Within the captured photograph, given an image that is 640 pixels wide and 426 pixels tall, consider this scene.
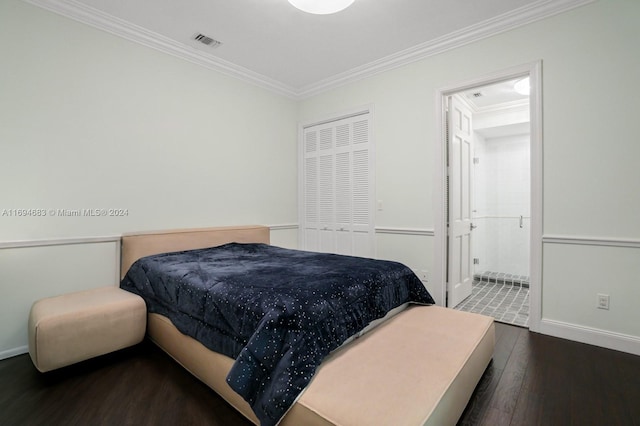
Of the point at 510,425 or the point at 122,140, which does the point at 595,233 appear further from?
the point at 122,140

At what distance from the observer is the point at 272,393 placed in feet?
4.31

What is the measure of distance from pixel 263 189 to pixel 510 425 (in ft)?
11.3

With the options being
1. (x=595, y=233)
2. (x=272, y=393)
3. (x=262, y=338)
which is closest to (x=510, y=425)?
(x=272, y=393)

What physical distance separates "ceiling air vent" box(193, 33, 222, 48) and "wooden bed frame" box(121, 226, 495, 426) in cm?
268

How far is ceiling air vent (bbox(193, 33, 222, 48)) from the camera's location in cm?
303

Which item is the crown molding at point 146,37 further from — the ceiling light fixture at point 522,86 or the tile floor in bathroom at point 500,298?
the tile floor in bathroom at point 500,298

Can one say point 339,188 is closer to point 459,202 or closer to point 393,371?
point 459,202

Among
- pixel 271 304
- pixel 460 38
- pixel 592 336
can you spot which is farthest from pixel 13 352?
pixel 460 38

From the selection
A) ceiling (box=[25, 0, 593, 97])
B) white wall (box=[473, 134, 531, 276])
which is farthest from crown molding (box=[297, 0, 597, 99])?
white wall (box=[473, 134, 531, 276])

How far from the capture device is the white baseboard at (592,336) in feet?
7.33

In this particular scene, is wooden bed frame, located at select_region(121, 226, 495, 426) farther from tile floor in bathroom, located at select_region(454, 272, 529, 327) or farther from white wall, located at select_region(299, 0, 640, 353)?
tile floor in bathroom, located at select_region(454, 272, 529, 327)

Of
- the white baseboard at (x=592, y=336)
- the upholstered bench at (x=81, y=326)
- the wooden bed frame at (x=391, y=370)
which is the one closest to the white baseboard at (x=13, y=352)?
the upholstered bench at (x=81, y=326)

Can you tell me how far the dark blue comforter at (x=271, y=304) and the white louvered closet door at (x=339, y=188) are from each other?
1.23 metres

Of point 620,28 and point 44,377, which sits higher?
point 620,28
